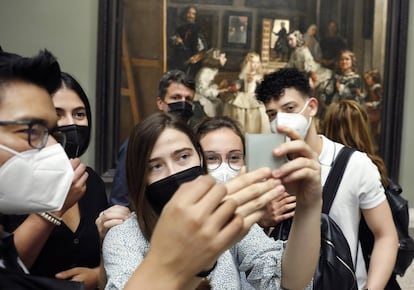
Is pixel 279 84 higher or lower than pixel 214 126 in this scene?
higher

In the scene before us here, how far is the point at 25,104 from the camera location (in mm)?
1530

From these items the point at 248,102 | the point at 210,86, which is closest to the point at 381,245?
the point at 248,102

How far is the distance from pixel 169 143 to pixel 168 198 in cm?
21

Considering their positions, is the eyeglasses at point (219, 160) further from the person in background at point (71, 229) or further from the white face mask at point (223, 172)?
the person in background at point (71, 229)

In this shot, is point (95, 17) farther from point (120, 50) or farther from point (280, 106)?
point (280, 106)

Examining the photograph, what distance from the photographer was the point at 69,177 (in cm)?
182

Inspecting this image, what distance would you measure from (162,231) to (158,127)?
1080mm

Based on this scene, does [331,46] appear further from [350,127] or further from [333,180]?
[333,180]

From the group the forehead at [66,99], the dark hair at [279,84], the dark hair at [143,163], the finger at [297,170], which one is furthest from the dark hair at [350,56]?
the finger at [297,170]

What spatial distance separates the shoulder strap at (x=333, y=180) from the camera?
2613 millimetres

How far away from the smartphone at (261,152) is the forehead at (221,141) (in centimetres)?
130

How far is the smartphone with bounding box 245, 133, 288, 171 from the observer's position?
1.43m

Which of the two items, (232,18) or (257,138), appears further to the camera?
(232,18)

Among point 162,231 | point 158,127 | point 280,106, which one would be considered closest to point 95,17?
point 280,106
